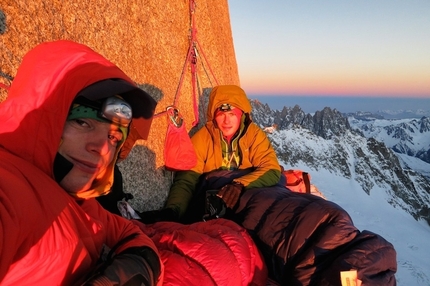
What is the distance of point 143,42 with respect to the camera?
16.3ft

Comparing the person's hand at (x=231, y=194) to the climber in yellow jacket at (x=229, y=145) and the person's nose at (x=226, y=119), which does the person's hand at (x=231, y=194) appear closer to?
the climber in yellow jacket at (x=229, y=145)

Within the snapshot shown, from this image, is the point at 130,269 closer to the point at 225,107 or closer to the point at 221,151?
the point at 221,151

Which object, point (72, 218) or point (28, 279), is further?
point (72, 218)

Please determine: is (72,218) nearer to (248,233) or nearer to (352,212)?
(248,233)

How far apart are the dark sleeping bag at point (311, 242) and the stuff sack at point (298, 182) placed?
180cm

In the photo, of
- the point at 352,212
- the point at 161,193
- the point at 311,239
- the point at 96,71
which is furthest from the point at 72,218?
the point at 352,212

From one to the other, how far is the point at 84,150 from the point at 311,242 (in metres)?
2.40

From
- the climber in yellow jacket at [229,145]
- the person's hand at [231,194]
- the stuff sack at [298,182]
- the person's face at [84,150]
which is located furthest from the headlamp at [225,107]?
the person's face at [84,150]

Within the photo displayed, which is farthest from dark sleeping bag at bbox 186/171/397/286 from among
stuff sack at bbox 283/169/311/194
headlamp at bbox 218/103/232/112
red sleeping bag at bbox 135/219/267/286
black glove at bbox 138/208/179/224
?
headlamp at bbox 218/103/232/112

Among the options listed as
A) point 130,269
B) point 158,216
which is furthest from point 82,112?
point 158,216

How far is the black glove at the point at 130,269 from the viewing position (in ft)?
5.92

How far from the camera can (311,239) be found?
3.30m

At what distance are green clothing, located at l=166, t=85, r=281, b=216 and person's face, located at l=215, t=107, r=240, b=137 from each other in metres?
0.13

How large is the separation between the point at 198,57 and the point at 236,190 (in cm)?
336
